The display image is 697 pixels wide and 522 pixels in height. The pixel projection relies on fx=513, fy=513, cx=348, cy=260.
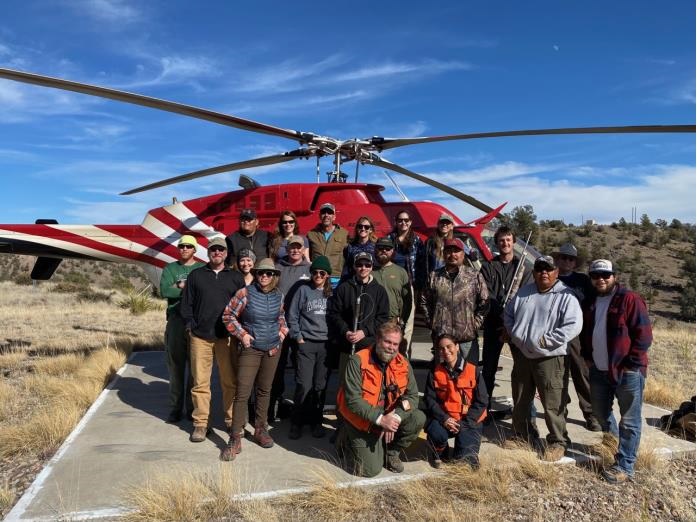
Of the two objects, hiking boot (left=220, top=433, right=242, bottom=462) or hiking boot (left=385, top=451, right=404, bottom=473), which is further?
hiking boot (left=220, top=433, right=242, bottom=462)

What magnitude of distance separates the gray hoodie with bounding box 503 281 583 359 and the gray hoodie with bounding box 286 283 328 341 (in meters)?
1.79

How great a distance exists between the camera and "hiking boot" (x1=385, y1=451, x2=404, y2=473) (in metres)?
4.32

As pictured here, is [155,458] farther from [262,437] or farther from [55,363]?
[55,363]

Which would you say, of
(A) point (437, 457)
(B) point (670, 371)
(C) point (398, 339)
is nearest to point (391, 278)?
(C) point (398, 339)

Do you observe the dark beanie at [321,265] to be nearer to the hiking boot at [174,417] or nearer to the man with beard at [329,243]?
the man with beard at [329,243]

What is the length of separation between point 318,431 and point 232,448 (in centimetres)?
99

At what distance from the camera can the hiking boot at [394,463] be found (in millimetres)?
4322

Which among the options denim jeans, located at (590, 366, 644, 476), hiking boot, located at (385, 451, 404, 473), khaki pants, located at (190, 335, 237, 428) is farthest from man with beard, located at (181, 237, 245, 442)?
denim jeans, located at (590, 366, 644, 476)

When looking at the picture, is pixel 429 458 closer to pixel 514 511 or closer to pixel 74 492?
pixel 514 511

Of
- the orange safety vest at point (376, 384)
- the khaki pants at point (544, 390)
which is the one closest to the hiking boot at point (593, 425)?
the khaki pants at point (544, 390)

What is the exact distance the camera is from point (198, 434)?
493 cm

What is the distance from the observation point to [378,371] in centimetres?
425

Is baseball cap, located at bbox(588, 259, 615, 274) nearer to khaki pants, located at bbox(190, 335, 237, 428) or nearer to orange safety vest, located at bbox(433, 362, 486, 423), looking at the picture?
orange safety vest, located at bbox(433, 362, 486, 423)

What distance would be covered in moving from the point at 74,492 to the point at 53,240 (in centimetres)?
640
